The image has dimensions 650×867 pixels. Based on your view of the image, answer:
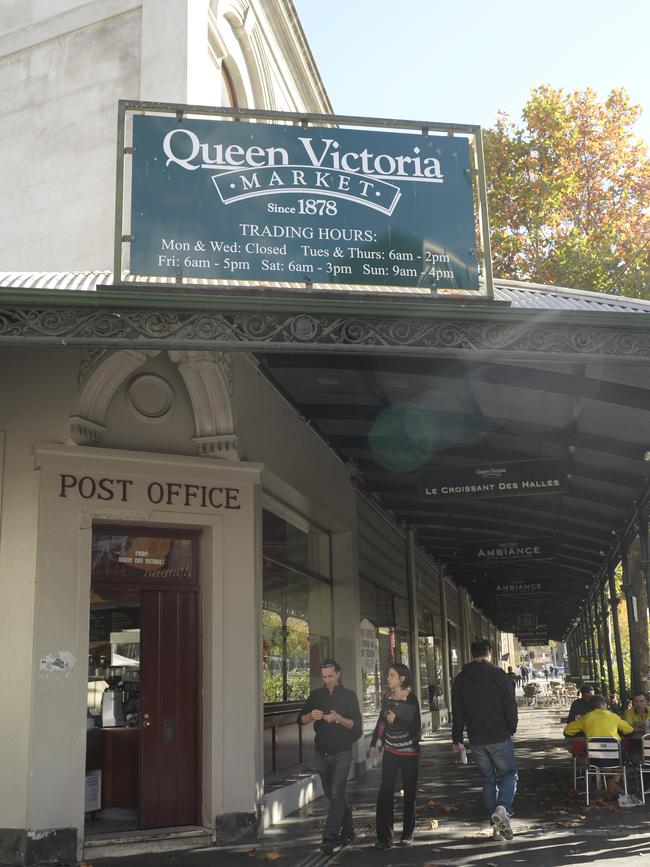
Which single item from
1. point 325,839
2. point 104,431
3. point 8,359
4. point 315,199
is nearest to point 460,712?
point 325,839

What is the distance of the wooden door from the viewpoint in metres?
8.65

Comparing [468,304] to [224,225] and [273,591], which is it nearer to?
[224,225]

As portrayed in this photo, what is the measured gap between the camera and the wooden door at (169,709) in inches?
340

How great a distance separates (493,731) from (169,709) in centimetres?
317

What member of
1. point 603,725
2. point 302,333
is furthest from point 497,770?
point 302,333

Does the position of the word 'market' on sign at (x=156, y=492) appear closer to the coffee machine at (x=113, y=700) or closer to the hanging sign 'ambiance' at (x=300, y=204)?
the coffee machine at (x=113, y=700)

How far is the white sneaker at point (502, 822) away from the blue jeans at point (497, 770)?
13 centimetres

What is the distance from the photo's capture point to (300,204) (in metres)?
6.80

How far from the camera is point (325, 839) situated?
7.83 meters

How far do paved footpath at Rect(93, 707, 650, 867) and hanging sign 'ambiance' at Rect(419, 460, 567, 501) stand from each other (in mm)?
3916

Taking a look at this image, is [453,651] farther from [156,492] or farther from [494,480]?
[156,492]

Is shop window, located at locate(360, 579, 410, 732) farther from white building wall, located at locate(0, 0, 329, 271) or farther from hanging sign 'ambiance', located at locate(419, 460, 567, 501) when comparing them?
white building wall, located at locate(0, 0, 329, 271)

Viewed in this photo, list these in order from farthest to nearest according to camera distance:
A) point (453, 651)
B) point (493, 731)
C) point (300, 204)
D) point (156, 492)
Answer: point (453, 651)
point (156, 492)
point (493, 731)
point (300, 204)

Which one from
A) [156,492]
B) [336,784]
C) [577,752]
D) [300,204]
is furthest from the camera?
[577,752]
